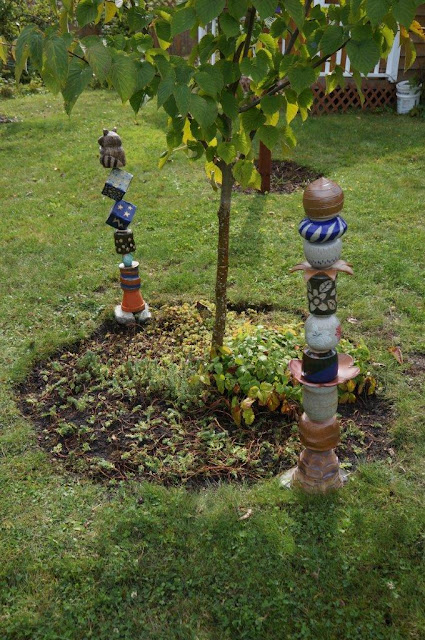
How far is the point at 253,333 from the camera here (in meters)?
3.92

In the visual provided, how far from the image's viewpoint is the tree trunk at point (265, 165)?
21.6 ft

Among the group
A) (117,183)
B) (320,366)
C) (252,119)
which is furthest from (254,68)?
(117,183)

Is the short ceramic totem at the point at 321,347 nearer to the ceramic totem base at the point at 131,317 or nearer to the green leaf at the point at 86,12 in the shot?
the green leaf at the point at 86,12

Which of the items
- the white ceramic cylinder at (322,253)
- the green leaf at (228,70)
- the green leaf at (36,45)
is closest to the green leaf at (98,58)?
the green leaf at (36,45)

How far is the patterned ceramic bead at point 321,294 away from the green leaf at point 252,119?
863 millimetres

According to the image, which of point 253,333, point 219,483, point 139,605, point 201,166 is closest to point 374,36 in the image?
point 253,333

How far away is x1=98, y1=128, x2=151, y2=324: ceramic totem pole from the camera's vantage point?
4.01 metres

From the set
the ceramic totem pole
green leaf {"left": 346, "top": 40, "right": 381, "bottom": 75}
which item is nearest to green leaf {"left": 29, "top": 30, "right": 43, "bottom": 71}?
green leaf {"left": 346, "top": 40, "right": 381, "bottom": 75}

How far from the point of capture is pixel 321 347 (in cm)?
265

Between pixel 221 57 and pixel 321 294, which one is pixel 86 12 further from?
pixel 321 294

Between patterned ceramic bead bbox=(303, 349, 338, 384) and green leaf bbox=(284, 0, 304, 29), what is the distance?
1362 millimetres

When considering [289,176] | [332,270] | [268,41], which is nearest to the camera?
[332,270]

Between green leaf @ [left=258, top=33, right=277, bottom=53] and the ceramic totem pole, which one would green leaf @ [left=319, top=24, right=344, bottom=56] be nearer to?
green leaf @ [left=258, top=33, right=277, bottom=53]

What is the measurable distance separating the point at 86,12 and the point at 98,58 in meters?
0.51
